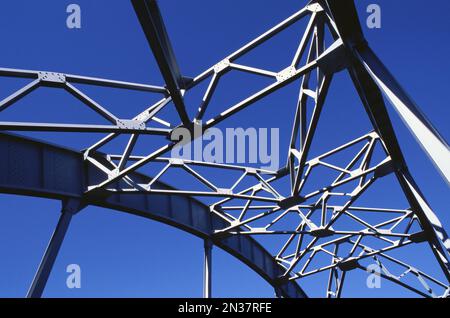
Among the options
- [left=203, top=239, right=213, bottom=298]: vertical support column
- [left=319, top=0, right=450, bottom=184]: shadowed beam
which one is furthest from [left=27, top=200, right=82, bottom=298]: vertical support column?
[left=319, top=0, right=450, bottom=184]: shadowed beam

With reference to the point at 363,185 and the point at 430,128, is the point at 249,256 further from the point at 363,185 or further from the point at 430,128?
the point at 430,128

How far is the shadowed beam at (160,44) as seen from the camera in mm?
8007

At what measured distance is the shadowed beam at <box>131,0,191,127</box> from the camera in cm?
801

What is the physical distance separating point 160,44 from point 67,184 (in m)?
6.32

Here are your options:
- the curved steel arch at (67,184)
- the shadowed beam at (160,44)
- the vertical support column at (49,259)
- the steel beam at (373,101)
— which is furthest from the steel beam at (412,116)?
the curved steel arch at (67,184)

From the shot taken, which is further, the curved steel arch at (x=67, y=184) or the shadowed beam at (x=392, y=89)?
the curved steel arch at (x=67, y=184)

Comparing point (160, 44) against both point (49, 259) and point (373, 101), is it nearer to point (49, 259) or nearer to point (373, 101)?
point (373, 101)

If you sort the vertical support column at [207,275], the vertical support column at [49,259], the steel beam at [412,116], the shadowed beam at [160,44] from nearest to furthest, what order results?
the steel beam at [412,116], the shadowed beam at [160,44], the vertical support column at [49,259], the vertical support column at [207,275]

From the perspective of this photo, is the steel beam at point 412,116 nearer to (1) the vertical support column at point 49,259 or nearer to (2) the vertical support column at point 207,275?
(1) the vertical support column at point 49,259

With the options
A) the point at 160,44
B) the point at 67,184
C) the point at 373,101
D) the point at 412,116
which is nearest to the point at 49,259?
the point at 67,184

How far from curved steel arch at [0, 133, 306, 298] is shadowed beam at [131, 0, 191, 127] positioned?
438cm

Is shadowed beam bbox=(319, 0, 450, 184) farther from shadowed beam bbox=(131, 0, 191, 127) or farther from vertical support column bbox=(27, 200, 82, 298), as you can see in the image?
vertical support column bbox=(27, 200, 82, 298)

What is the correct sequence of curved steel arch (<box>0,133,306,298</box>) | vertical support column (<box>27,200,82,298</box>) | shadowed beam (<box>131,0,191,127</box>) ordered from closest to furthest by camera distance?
shadowed beam (<box>131,0,191,127</box>), vertical support column (<box>27,200,82,298</box>), curved steel arch (<box>0,133,306,298</box>)

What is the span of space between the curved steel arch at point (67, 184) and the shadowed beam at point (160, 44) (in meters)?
4.38
